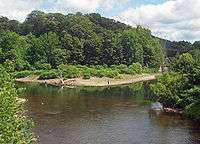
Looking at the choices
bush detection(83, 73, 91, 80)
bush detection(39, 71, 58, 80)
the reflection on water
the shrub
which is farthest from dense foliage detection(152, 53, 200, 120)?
bush detection(39, 71, 58, 80)

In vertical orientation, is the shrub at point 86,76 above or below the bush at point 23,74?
below

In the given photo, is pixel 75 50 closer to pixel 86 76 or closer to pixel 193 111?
pixel 86 76

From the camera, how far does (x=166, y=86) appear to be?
255ft

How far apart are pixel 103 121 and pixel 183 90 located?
1497 centimetres

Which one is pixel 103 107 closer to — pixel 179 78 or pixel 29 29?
pixel 179 78

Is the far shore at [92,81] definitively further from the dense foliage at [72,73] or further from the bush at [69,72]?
the bush at [69,72]

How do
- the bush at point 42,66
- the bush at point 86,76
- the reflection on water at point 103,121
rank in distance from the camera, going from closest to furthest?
1. the reflection on water at point 103,121
2. the bush at point 86,76
3. the bush at point 42,66

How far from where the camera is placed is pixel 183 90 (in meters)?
74.2

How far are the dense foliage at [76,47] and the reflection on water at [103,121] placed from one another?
51267 millimetres

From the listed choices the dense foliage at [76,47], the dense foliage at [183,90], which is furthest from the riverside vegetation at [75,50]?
the dense foliage at [183,90]

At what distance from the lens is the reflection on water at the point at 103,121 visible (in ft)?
185

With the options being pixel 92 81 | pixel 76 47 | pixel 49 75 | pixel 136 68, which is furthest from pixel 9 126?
Result: pixel 76 47

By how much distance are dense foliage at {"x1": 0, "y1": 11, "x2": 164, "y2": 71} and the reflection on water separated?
51.3m

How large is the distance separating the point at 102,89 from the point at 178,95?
40.1m
